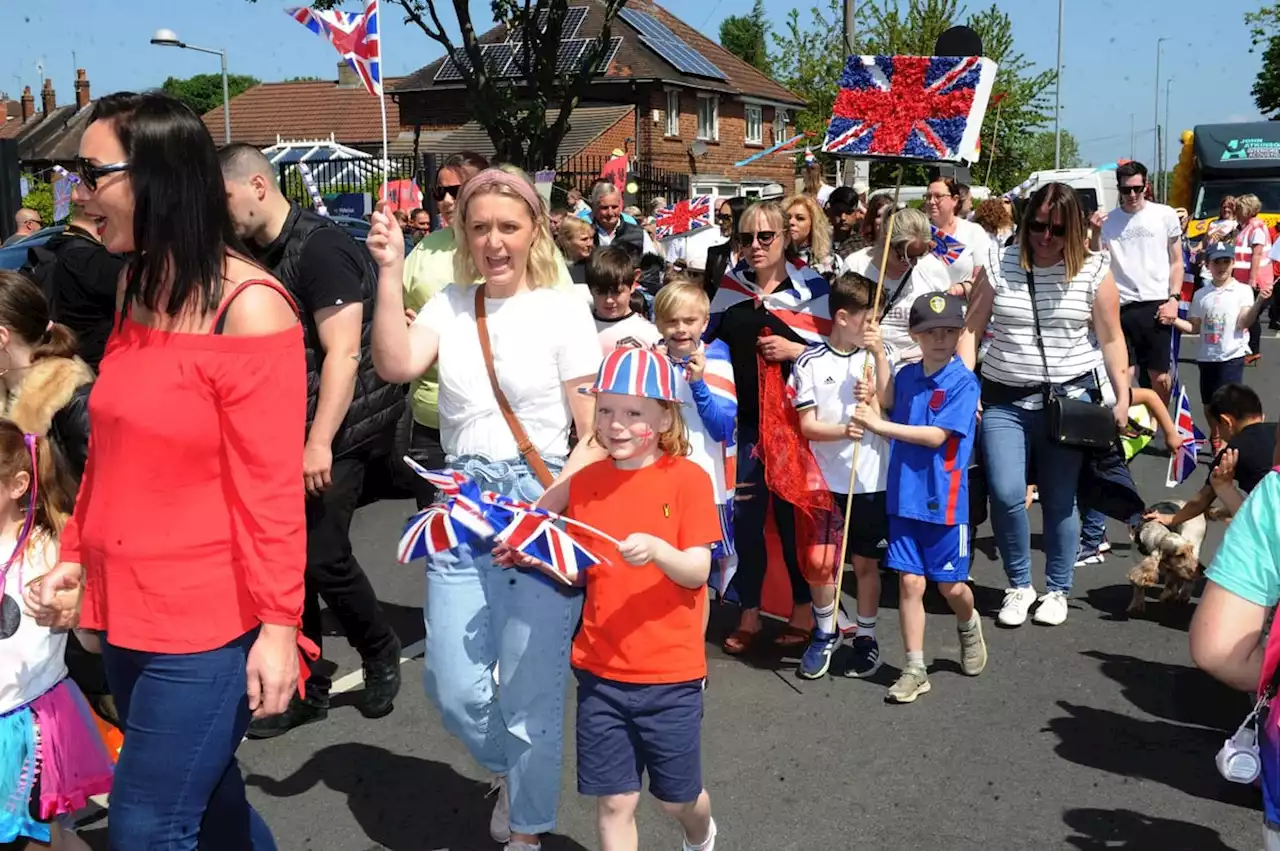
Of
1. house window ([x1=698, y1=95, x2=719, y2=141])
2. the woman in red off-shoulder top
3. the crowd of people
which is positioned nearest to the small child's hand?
the crowd of people

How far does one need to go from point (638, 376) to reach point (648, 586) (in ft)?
1.80

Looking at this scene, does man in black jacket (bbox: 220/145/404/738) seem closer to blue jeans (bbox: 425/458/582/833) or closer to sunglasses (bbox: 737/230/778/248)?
blue jeans (bbox: 425/458/582/833)

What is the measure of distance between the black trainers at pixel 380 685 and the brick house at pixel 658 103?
3333 cm

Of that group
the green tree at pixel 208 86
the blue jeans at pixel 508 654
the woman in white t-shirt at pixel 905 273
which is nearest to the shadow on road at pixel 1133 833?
the blue jeans at pixel 508 654

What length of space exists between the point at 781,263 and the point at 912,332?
2.43ft

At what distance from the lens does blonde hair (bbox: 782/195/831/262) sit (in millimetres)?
6605

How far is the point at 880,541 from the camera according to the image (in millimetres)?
5336

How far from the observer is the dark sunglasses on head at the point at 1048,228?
5668 mm

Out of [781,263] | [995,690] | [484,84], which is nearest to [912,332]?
[781,263]

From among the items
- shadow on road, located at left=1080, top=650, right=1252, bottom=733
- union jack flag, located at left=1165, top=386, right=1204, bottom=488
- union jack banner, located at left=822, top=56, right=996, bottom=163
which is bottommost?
shadow on road, located at left=1080, top=650, right=1252, bottom=733

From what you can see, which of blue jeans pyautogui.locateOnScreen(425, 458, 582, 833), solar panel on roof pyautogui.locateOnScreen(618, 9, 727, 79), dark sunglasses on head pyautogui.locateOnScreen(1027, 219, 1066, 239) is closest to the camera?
blue jeans pyautogui.locateOnScreen(425, 458, 582, 833)

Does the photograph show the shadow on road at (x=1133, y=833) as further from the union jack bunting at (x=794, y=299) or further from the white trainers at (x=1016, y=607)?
the union jack bunting at (x=794, y=299)

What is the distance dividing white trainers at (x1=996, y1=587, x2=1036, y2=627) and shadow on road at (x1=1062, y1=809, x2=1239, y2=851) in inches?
74.0

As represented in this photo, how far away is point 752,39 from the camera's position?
88.2 m
